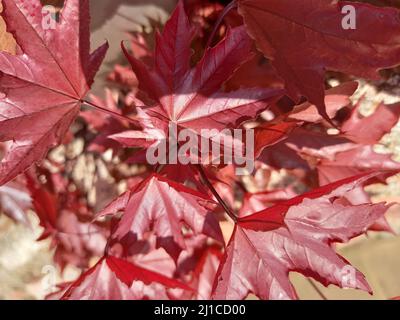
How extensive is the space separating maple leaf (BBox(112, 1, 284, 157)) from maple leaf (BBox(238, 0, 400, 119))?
32mm

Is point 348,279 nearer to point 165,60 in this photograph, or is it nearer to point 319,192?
point 319,192

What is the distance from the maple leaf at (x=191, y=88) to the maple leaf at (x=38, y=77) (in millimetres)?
74

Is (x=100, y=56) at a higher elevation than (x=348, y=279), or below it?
higher

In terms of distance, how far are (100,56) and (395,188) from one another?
93 cm

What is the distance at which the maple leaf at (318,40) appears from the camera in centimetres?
60

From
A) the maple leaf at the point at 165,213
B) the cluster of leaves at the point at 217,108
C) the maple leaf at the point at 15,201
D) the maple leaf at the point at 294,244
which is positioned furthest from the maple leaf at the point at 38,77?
the maple leaf at the point at 15,201

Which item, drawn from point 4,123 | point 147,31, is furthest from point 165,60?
point 147,31

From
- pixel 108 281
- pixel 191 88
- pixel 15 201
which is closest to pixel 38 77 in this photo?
pixel 191 88

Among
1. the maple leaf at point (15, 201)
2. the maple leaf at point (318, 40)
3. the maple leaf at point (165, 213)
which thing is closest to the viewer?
the maple leaf at point (318, 40)

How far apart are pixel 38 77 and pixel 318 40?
0.38 m

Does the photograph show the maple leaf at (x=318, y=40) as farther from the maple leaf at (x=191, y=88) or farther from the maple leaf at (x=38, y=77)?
the maple leaf at (x=38, y=77)

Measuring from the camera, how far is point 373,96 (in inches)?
41.0

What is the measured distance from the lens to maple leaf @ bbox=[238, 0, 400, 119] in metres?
0.60
